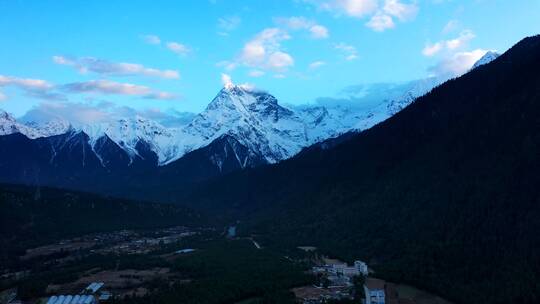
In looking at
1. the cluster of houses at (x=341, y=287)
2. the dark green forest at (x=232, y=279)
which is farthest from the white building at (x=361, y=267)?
the dark green forest at (x=232, y=279)

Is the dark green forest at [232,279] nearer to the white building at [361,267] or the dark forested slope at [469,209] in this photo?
the white building at [361,267]

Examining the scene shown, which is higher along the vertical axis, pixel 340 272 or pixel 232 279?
pixel 340 272

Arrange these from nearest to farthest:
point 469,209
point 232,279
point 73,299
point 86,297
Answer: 1. point 73,299
2. point 86,297
3. point 232,279
4. point 469,209

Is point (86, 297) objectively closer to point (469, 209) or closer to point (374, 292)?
point (374, 292)

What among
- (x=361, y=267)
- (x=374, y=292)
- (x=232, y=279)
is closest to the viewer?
(x=374, y=292)

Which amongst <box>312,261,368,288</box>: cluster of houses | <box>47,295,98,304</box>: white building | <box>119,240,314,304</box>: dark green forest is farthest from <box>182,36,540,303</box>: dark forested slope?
<box>47,295,98,304</box>: white building

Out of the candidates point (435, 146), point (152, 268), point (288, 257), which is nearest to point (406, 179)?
point (435, 146)

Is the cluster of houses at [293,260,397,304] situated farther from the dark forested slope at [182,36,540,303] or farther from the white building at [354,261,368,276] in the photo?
Answer: the dark forested slope at [182,36,540,303]

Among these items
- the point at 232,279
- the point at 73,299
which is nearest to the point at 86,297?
the point at 73,299
